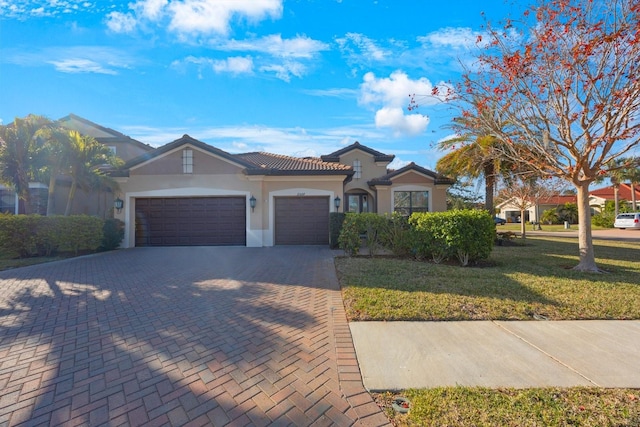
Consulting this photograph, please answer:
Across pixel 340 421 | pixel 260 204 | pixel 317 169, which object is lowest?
pixel 340 421

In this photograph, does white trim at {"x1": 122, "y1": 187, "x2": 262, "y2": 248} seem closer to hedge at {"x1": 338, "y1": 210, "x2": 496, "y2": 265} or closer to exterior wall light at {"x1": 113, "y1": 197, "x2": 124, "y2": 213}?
exterior wall light at {"x1": 113, "y1": 197, "x2": 124, "y2": 213}

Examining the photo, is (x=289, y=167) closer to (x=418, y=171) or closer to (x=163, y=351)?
(x=418, y=171)

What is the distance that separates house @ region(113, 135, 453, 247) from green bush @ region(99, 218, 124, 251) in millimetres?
310

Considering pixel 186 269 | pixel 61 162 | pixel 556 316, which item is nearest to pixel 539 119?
pixel 556 316

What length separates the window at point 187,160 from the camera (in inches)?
567

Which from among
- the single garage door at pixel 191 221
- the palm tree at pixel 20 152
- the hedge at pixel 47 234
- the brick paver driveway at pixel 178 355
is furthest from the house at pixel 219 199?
the brick paver driveway at pixel 178 355

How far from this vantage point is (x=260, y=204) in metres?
14.4

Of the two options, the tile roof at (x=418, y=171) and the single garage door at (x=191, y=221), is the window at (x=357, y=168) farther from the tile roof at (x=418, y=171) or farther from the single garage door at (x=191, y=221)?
the single garage door at (x=191, y=221)

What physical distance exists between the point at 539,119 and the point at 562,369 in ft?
26.3

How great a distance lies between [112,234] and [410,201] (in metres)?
16.8

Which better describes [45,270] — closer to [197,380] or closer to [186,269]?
[186,269]

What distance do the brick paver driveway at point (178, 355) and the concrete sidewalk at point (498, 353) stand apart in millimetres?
409

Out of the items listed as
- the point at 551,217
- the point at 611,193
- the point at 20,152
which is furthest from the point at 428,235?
the point at 611,193

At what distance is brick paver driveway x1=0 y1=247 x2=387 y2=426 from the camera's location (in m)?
2.63
